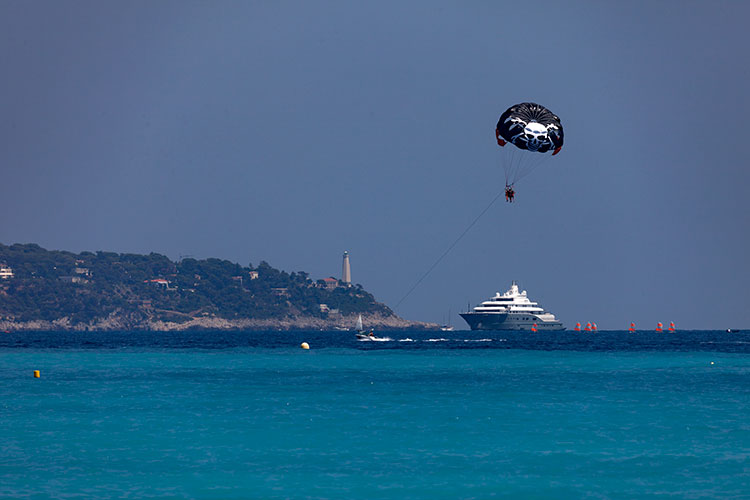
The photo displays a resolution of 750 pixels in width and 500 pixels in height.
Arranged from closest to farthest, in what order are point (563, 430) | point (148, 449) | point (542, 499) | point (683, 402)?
point (542, 499)
point (148, 449)
point (563, 430)
point (683, 402)

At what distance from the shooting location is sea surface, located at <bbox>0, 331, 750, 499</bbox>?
95.3ft

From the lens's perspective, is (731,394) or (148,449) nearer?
(148,449)

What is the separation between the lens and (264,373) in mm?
75125

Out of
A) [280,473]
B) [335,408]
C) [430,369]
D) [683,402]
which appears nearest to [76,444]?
[280,473]

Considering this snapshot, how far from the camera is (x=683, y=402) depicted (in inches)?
2028

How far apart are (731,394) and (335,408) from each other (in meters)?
24.6

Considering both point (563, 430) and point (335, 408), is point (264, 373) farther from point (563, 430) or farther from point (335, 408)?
point (563, 430)

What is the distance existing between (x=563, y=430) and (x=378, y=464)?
10909mm

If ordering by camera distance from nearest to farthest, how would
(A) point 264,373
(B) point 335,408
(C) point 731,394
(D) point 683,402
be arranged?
(B) point 335,408
(D) point 683,402
(C) point 731,394
(A) point 264,373

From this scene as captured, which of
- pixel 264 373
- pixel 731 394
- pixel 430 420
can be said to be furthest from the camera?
pixel 264 373

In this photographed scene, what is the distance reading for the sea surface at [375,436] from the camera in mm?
29047

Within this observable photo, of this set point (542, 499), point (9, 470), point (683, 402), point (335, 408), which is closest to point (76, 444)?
point (9, 470)

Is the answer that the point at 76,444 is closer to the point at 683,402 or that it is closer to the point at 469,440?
the point at 469,440

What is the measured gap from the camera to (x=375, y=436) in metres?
38.5
